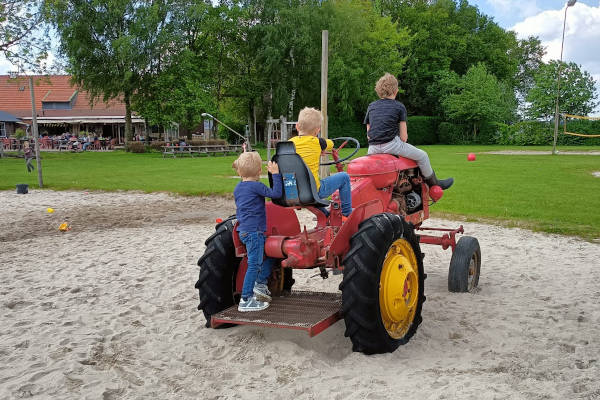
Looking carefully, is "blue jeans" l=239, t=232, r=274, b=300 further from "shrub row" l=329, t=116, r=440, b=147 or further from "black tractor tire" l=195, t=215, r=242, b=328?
"shrub row" l=329, t=116, r=440, b=147

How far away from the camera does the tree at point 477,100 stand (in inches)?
1908

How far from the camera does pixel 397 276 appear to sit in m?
3.98

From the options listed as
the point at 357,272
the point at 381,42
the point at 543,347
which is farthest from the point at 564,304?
the point at 381,42

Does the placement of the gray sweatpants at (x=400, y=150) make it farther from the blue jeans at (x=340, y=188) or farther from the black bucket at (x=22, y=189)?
the black bucket at (x=22, y=189)

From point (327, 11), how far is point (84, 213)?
113 ft

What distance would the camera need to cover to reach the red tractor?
375cm

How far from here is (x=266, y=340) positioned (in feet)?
13.8

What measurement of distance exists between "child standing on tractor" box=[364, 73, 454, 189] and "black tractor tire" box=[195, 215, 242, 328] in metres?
1.76

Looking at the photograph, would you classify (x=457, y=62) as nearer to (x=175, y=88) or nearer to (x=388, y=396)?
(x=175, y=88)

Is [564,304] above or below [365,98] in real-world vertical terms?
below

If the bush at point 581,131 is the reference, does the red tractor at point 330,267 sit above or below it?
below

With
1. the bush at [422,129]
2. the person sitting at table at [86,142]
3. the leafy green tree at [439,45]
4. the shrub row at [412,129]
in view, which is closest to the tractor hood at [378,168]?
the person sitting at table at [86,142]

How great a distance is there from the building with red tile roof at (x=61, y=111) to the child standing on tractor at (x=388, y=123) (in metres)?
45.8

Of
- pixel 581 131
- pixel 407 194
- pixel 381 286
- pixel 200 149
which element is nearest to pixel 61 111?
pixel 200 149
